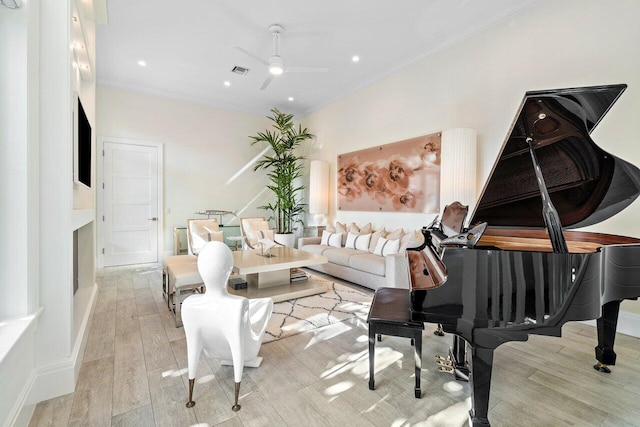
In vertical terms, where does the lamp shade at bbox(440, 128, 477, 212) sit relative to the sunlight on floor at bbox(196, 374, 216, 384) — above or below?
above

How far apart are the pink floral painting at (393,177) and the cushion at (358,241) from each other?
2.09 feet

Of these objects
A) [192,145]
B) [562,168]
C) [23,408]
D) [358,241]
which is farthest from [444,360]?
[192,145]

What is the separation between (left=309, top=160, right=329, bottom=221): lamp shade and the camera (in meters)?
5.94

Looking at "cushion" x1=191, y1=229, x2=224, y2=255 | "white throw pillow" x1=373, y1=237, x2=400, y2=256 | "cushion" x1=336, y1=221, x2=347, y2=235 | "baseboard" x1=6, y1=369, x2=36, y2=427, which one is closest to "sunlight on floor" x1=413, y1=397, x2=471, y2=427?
"baseboard" x1=6, y1=369, x2=36, y2=427

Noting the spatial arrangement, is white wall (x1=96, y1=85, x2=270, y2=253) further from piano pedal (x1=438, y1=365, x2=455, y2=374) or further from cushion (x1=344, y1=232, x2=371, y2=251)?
piano pedal (x1=438, y1=365, x2=455, y2=374)

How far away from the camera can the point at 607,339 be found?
2031mm

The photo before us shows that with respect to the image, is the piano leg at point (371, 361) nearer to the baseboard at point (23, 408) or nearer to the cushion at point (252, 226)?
the baseboard at point (23, 408)

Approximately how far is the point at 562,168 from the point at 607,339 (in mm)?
1257

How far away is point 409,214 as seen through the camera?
4.46 meters

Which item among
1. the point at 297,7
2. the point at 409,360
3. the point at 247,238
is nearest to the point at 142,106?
the point at 247,238

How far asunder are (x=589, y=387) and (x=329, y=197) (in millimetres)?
4717

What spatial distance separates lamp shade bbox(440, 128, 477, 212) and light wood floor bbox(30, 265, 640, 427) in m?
1.72

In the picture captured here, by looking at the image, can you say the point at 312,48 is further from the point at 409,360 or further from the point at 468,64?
the point at 409,360

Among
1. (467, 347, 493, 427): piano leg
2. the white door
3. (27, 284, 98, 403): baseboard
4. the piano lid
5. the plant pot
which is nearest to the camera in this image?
(467, 347, 493, 427): piano leg
